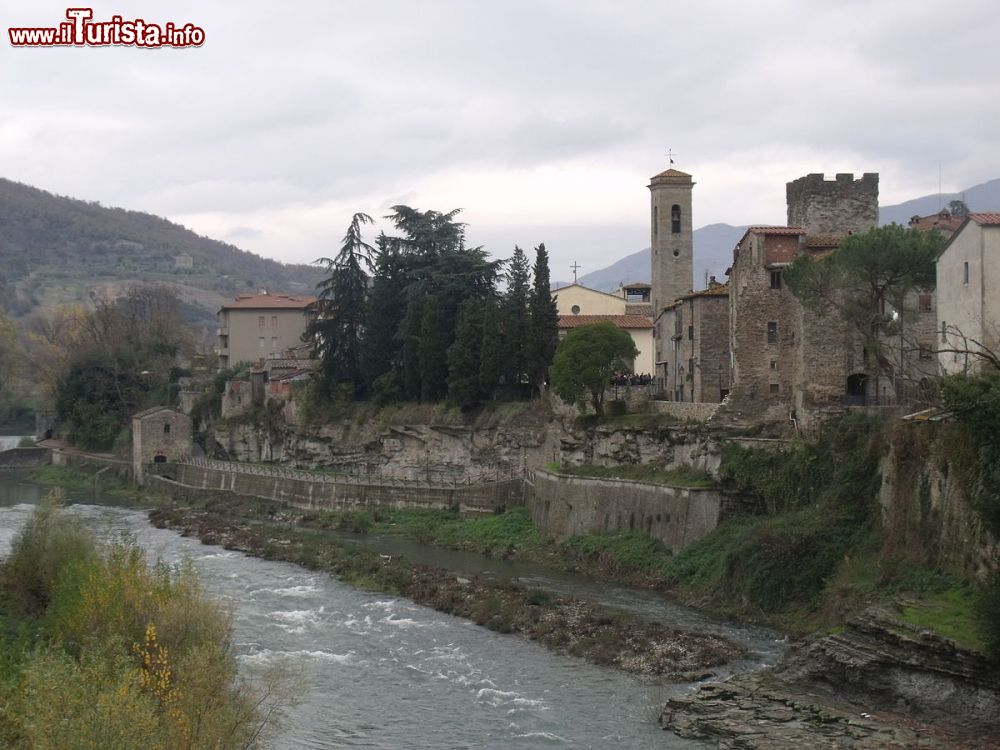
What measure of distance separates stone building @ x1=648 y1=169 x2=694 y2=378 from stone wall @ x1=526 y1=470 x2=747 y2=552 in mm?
14863

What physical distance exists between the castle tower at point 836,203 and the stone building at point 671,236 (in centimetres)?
1456

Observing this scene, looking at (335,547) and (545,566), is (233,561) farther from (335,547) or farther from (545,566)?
(545,566)

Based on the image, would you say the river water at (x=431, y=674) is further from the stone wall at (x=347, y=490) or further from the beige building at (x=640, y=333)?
the beige building at (x=640, y=333)

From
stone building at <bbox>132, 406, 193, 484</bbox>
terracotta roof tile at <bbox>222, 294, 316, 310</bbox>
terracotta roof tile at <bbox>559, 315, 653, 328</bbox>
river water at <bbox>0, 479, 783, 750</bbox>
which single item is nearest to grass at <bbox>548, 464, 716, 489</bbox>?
river water at <bbox>0, 479, 783, 750</bbox>

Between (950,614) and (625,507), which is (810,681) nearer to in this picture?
(950,614)

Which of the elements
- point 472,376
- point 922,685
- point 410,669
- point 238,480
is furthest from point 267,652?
point 238,480

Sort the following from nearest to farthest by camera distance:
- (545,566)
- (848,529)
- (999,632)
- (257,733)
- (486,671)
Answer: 1. (257,733)
2. (999,632)
3. (486,671)
4. (848,529)
5. (545,566)

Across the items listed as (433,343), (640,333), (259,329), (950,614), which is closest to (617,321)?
(640,333)

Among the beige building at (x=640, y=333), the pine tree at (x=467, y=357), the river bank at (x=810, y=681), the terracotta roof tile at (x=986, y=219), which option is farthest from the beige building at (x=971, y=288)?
the pine tree at (x=467, y=357)

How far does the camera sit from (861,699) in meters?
26.0

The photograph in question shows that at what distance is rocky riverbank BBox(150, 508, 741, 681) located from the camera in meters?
30.0

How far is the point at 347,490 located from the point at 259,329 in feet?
104

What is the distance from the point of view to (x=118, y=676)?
1875 cm

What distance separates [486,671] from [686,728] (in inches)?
254
